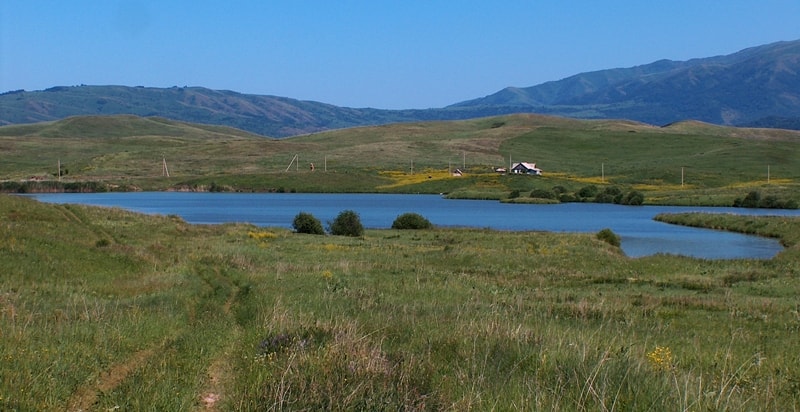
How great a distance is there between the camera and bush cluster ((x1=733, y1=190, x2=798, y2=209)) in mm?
95938

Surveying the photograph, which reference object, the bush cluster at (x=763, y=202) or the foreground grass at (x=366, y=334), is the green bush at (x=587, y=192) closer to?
the bush cluster at (x=763, y=202)

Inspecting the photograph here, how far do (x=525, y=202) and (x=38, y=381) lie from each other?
336 ft

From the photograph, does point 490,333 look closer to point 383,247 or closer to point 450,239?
point 383,247

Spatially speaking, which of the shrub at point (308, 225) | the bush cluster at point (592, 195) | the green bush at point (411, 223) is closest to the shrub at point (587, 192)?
the bush cluster at point (592, 195)

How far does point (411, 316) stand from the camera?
15.6 meters

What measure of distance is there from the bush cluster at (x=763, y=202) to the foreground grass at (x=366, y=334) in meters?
71.9

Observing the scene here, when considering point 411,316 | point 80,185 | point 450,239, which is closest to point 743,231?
point 450,239

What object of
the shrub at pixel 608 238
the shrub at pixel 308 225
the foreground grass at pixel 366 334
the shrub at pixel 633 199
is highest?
A: the foreground grass at pixel 366 334

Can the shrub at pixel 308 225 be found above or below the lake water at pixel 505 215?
above

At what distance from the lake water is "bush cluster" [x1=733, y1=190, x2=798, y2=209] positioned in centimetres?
351

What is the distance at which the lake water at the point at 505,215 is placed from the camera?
5528 cm

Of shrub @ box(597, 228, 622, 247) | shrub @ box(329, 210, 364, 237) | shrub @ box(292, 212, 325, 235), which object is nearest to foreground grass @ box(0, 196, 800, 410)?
shrub @ box(597, 228, 622, 247)

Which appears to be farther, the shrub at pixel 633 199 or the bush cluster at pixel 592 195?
the bush cluster at pixel 592 195

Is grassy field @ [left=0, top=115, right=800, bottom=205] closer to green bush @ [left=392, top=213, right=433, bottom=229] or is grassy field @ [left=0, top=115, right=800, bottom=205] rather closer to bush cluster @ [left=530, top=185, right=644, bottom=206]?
bush cluster @ [left=530, top=185, right=644, bottom=206]
